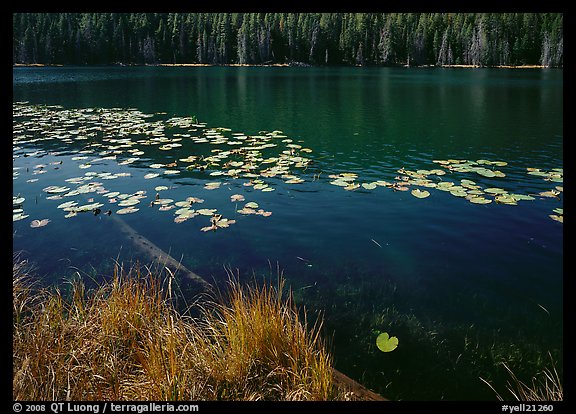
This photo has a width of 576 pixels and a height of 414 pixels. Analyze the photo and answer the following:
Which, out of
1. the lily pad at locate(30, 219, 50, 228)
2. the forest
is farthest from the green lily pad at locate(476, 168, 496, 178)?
the forest

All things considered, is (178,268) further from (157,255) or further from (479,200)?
(479,200)

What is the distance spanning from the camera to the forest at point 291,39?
125625 millimetres

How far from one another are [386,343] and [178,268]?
14.5ft

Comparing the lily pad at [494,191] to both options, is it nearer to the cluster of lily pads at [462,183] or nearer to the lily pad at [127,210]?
the cluster of lily pads at [462,183]

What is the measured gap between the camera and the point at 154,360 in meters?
4.21

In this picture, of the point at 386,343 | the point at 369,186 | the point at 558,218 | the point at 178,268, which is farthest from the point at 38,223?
the point at 558,218

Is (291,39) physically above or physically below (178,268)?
above

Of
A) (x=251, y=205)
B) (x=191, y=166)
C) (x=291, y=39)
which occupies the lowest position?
(x=251, y=205)

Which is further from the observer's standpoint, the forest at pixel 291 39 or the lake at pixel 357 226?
the forest at pixel 291 39

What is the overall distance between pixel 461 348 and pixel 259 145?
14719 millimetres

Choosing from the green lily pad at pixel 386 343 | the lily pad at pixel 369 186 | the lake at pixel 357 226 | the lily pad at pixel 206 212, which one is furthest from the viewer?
the lily pad at pixel 369 186

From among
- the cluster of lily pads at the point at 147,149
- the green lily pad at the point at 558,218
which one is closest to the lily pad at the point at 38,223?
the cluster of lily pads at the point at 147,149

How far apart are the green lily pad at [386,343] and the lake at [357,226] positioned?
173mm

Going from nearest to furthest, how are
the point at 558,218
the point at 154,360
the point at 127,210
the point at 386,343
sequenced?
the point at 154,360
the point at 386,343
the point at 558,218
the point at 127,210
